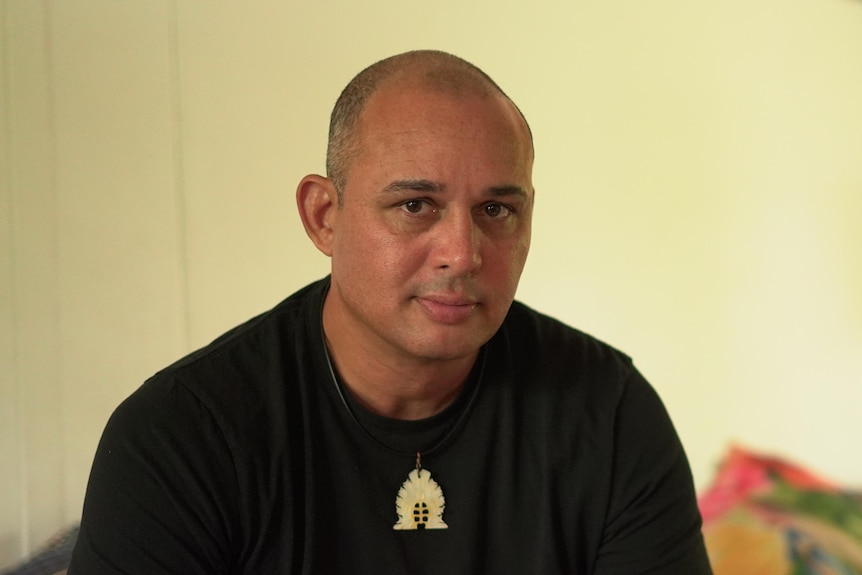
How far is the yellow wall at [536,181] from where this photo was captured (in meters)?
1.78

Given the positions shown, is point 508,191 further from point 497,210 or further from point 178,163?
point 178,163

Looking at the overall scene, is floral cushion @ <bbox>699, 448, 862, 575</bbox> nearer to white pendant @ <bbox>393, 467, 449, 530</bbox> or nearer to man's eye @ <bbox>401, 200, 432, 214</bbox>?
white pendant @ <bbox>393, 467, 449, 530</bbox>

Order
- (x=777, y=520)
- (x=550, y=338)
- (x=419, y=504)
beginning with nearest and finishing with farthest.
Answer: (x=419, y=504) → (x=550, y=338) → (x=777, y=520)

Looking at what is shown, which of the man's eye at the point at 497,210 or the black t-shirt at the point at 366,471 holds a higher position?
the man's eye at the point at 497,210

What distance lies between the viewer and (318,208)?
48.1 inches

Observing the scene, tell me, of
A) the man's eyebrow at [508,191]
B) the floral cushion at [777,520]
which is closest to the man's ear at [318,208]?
the man's eyebrow at [508,191]

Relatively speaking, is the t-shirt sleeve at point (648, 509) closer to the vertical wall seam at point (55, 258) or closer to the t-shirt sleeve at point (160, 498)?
the t-shirt sleeve at point (160, 498)

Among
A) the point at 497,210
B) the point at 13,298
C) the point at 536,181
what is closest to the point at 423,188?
the point at 497,210

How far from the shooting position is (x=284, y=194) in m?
1.98

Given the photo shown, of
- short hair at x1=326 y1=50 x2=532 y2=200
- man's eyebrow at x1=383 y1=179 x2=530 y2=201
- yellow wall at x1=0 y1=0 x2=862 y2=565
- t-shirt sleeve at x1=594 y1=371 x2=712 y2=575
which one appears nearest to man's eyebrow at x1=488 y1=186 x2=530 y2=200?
man's eyebrow at x1=383 y1=179 x2=530 y2=201

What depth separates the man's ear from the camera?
1.21 meters

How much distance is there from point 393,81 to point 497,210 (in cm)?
23

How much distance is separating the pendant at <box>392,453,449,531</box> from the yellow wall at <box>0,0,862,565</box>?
95 centimetres

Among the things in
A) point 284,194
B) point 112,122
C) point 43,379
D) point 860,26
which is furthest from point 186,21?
point 860,26
